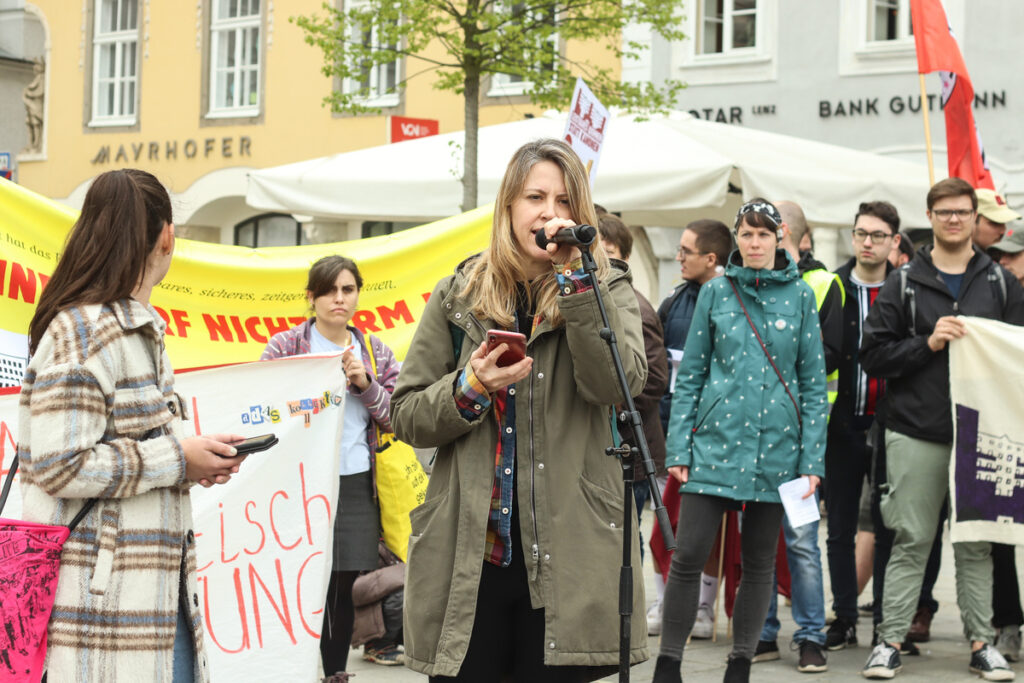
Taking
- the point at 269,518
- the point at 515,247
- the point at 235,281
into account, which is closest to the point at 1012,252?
the point at 235,281

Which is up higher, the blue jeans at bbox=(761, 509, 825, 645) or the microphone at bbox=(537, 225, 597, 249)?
the microphone at bbox=(537, 225, 597, 249)

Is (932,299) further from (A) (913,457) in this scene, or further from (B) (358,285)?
(B) (358,285)

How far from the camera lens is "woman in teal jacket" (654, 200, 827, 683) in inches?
225

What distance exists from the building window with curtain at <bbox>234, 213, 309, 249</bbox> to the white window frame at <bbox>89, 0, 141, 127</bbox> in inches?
134

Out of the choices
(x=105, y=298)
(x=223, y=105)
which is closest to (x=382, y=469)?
(x=105, y=298)

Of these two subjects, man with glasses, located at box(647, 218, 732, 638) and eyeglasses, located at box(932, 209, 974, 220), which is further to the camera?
man with glasses, located at box(647, 218, 732, 638)

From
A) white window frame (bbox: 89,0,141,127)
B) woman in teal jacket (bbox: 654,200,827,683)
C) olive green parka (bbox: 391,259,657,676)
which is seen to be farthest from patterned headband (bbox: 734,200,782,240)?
white window frame (bbox: 89,0,141,127)

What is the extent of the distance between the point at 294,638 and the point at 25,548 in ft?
8.79

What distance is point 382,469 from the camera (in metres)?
6.10

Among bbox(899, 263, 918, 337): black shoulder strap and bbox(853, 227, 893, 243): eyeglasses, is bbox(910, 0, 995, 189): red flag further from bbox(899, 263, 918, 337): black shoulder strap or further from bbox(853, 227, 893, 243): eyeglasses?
bbox(899, 263, 918, 337): black shoulder strap

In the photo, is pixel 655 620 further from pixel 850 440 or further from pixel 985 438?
pixel 985 438

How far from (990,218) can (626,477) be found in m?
4.60

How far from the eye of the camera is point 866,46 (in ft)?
57.4

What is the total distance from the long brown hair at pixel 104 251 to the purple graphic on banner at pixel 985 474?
14.0 ft
